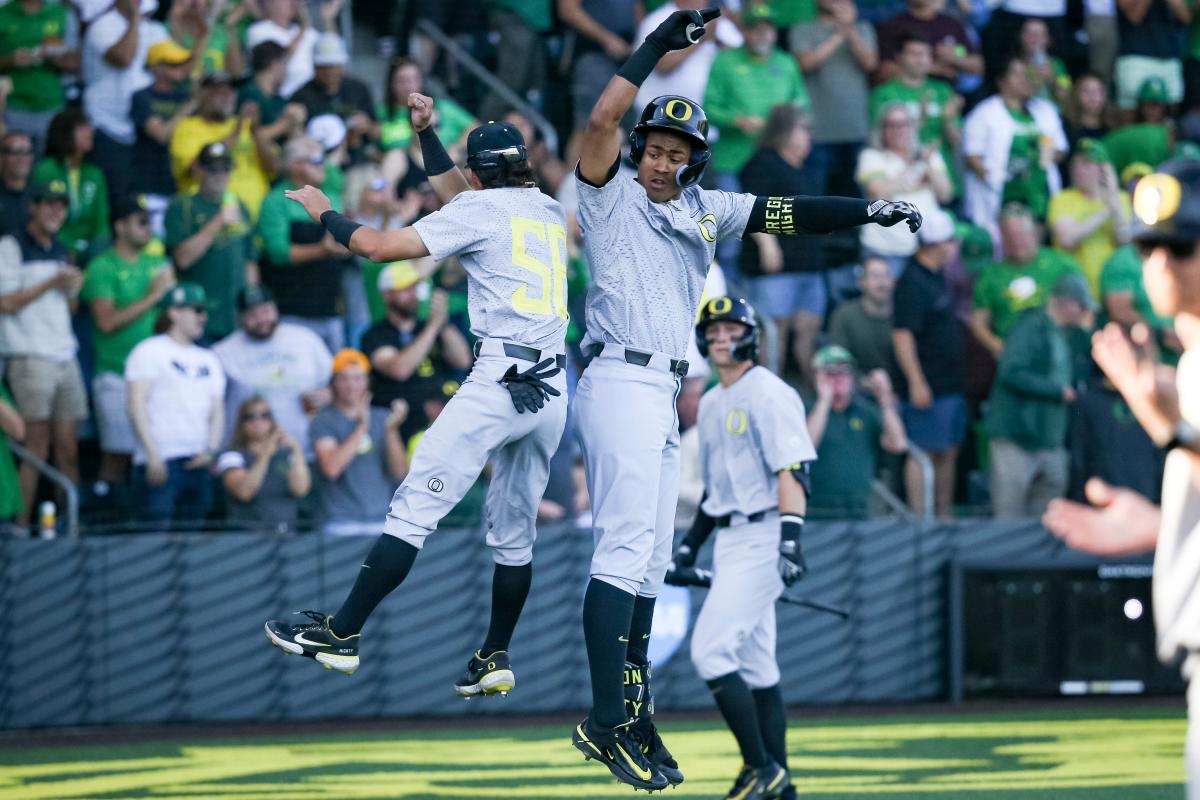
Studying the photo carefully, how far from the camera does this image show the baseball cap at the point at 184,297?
1173cm

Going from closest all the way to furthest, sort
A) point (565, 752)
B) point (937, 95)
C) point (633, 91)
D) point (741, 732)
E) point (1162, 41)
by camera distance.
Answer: point (633, 91) → point (741, 732) → point (565, 752) → point (937, 95) → point (1162, 41)

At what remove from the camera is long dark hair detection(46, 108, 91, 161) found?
40.8 ft

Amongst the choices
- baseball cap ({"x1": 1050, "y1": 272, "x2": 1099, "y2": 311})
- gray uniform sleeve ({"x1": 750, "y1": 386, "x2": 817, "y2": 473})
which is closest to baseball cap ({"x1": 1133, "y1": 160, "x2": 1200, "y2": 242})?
gray uniform sleeve ({"x1": 750, "y1": 386, "x2": 817, "y2": 473})

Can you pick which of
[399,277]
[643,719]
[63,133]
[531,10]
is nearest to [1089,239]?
[531,10]

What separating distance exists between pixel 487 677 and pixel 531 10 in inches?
335

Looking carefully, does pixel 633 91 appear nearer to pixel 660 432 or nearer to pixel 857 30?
pixel 660 432

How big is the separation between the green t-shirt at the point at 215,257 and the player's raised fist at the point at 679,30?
6.40 metres

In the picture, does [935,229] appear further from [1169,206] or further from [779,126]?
[1169,206]

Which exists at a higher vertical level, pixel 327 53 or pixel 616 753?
pixel 327 53

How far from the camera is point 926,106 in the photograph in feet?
48.1

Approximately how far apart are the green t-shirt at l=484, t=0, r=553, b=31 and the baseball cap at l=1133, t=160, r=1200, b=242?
33.5 feet

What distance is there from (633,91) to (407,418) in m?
5.99

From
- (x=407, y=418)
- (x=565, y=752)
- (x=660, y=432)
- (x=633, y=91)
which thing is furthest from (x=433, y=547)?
(x=633, y=91)

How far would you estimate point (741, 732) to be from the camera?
881cm
